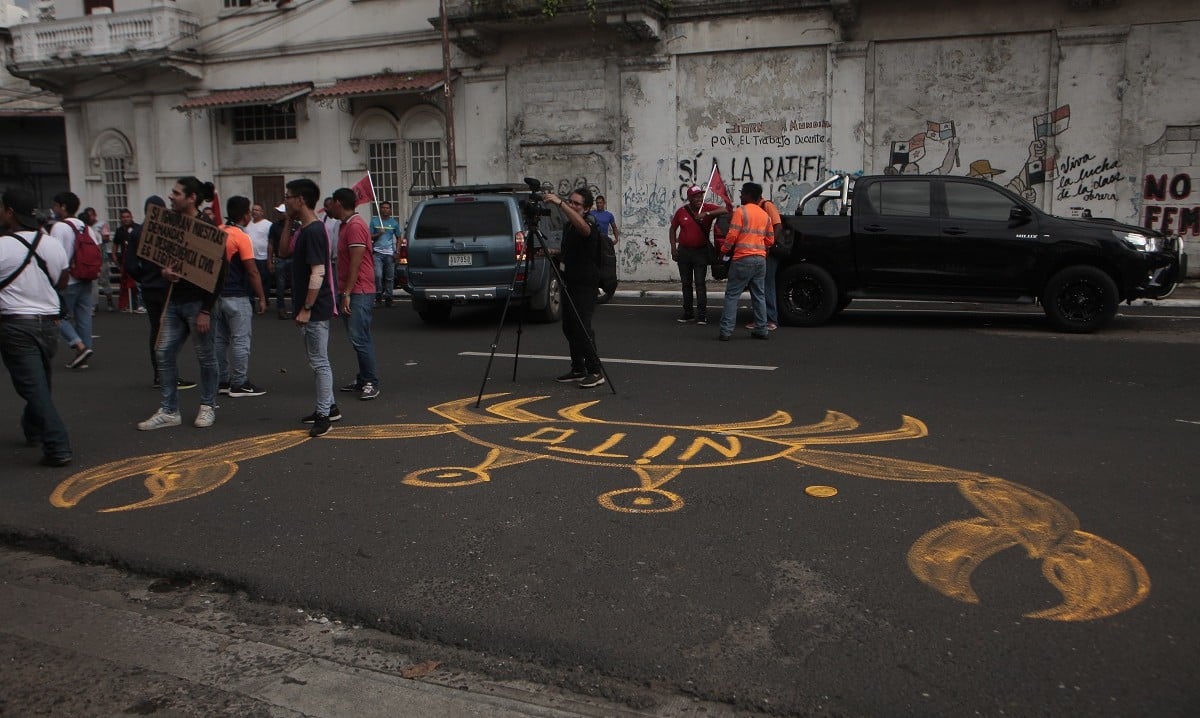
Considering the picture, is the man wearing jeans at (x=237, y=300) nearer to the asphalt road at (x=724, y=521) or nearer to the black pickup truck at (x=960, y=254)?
the asphalt road at (x=724, y=521)

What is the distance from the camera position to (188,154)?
25.8 metres

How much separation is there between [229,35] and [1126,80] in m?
20.6

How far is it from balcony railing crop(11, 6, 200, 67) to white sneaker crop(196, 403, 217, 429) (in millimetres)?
20435

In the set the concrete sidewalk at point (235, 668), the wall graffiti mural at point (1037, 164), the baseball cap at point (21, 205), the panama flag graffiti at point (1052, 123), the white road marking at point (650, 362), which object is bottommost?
the concrete sidewalk at point (235, 668)

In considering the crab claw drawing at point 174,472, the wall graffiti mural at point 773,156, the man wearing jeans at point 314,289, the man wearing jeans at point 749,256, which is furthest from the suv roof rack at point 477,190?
the crab claw drawing at point 174,472

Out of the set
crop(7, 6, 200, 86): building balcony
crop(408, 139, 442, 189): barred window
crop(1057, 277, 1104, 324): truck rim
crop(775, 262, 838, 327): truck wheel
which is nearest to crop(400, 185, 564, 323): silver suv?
crop(775, 262, 838, 327): truck wheel

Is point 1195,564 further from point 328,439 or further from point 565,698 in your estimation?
point 328,439

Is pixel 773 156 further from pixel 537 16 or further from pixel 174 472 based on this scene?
pixel 174 472

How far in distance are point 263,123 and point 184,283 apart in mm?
19430

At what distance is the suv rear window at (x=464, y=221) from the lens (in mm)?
13062

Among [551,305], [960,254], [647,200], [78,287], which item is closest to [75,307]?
[78,287]

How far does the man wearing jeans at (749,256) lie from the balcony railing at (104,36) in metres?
19.3

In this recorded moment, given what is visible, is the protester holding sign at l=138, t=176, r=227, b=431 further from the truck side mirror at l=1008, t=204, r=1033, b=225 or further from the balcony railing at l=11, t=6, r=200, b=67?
the balcony railing at l=11, t=6, r=200, b=67

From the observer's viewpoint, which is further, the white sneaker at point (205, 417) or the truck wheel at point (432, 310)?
the truck wheel at point (432, 310)
